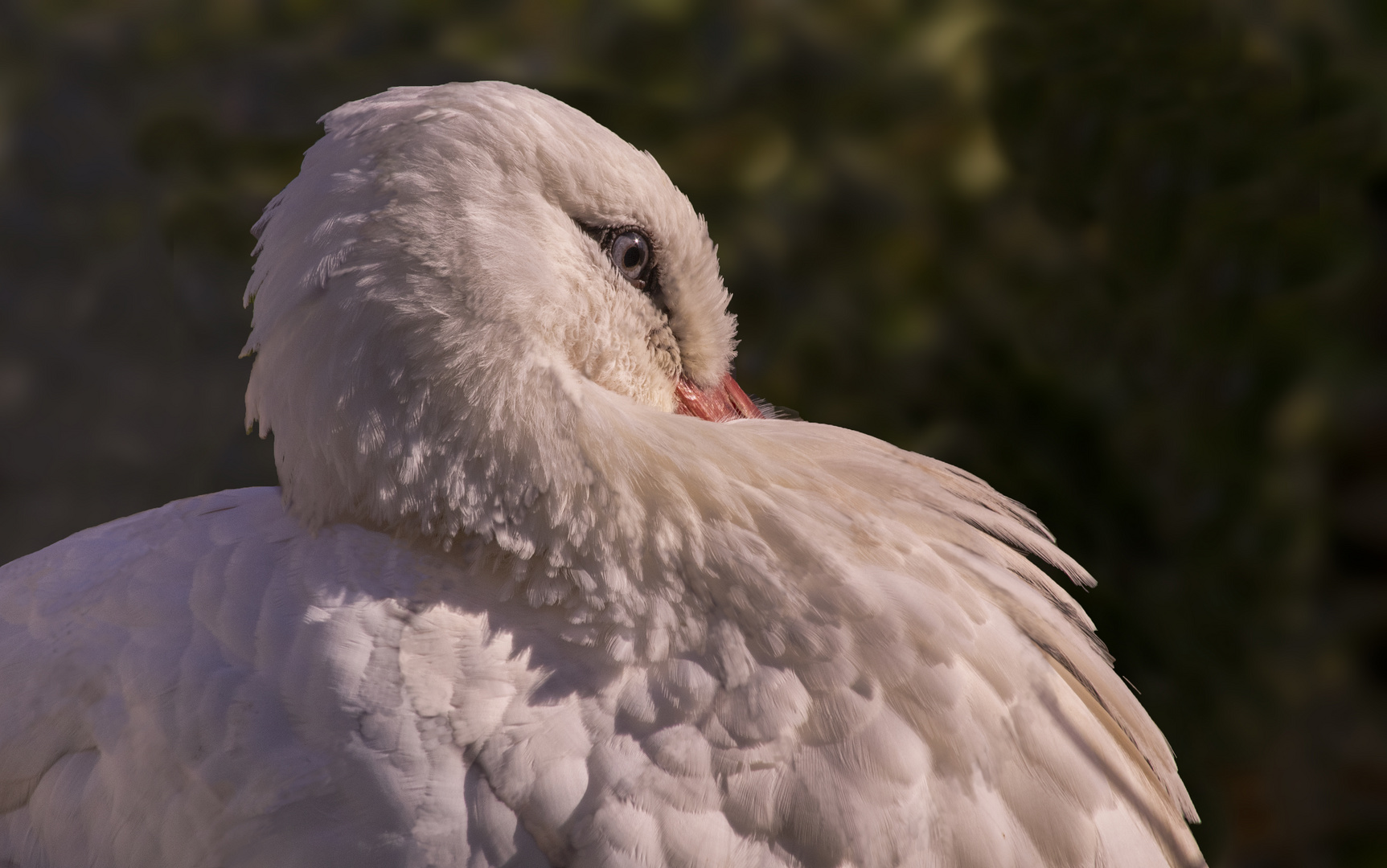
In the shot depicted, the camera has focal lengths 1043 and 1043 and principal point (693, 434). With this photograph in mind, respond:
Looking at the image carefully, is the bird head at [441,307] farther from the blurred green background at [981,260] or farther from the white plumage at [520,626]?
the blurred green background at [981,260]

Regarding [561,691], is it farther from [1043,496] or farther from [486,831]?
[1043,496]

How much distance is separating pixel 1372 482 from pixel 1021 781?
0.80 metres

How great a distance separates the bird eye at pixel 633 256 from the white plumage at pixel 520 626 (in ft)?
0.07

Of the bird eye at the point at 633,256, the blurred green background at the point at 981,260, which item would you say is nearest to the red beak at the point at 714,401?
the bird eye at the point at 633,256

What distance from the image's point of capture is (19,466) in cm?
219

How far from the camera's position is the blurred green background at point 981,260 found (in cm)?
144

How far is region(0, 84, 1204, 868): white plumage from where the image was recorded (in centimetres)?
76

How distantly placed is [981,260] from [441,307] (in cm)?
129

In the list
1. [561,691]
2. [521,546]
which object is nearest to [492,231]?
[521,546]

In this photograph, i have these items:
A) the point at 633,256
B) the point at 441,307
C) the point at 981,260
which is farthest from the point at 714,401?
the point at 981,260

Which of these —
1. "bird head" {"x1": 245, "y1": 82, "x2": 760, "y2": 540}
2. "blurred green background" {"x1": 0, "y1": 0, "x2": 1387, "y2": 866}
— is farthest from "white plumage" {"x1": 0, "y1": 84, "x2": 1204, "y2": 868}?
"blurred green background" {"x1": 0, "y1": 0, "x2": 1387, "y2": 866}

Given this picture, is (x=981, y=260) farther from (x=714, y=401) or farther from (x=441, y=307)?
(x=441, y=307)

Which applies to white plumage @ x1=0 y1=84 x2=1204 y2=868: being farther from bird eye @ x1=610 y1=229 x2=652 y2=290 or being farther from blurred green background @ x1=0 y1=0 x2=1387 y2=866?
blurred green background @ x1=0 y1=0 x2=1387 y2=866

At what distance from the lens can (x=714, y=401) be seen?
1107mm
